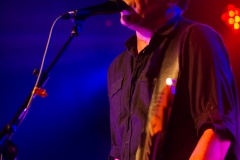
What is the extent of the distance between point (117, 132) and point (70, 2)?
1.49m

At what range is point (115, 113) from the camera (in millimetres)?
1999

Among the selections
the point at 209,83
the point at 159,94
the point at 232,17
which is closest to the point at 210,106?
the point at 209,83

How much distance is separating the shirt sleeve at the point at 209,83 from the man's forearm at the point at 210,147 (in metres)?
0.03

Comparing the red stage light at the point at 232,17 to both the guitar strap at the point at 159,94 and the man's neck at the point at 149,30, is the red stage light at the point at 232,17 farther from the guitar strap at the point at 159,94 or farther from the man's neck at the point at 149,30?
the guitar strap at the point at 159,94

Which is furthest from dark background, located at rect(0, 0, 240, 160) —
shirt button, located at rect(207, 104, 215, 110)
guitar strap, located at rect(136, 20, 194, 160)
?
shirt button, located at rect(207, 104, 215, 110)

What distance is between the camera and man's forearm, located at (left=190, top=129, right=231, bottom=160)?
4.24ft

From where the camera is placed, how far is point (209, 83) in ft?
4.63

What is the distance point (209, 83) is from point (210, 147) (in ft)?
0.87

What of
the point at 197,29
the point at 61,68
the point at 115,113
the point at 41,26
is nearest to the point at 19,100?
the point at 61,68

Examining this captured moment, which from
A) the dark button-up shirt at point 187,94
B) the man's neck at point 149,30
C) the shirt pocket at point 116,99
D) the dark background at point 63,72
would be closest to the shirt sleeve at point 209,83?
the dark button-up shirt at point 187,94

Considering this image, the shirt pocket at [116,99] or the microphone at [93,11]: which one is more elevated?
the microphone at [93,11]

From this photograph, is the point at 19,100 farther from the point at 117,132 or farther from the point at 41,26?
the point at 117,132

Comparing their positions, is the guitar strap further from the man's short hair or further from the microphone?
the microphone

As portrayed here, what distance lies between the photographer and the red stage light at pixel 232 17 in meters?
2.96
